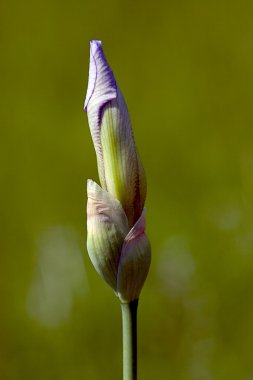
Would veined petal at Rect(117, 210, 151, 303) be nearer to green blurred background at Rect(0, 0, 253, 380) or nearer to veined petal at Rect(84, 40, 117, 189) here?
veined petal at Rect(84, 40, 117, 189)

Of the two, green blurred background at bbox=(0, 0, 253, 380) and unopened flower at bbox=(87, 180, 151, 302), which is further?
green blurred background at bbox=(0, 0, 253, 380)

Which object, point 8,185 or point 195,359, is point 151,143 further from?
point 195,359

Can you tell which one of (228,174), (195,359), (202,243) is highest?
(228,174)

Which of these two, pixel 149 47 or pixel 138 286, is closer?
pixel 138 286

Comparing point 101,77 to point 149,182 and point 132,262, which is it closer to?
point 132,262

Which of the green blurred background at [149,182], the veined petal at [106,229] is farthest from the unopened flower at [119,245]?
the green blurred background at [149,182]

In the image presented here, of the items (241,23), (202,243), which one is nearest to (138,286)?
(202,243)

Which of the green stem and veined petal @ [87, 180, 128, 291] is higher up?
veined petal @ [87, 180, 128, 291]

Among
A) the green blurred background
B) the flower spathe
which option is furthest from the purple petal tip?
the green blurred background

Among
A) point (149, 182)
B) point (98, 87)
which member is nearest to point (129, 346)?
A: point (98, 87)

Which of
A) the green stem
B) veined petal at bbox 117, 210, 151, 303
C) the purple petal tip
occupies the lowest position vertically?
the green stem
